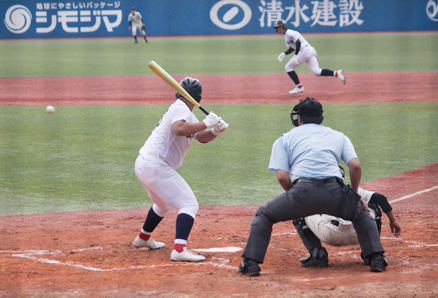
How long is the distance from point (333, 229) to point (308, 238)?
0.21 meters

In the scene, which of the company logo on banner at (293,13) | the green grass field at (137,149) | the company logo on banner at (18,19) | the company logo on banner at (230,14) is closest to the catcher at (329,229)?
the green grass field at (137,149)

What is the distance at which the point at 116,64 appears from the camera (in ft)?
77.5

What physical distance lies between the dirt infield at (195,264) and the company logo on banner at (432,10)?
1235 inches

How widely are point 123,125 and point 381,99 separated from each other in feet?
20.7

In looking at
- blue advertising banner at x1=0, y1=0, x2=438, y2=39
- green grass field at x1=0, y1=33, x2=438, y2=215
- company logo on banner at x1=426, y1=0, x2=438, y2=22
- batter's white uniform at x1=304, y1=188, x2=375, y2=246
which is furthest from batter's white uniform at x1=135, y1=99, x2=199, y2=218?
company logo on banner at x1=426, y1=0, x2=438, y2=22

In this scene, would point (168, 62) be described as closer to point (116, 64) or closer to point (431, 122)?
point (116, 64)

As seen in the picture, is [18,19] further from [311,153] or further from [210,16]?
[311,153]

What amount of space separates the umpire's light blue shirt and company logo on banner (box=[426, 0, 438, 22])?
33738 millimetres

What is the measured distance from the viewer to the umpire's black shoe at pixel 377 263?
446 cm

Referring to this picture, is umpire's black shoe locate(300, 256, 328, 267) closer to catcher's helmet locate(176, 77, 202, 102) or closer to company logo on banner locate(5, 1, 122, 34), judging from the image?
catcher's helmet locate(176, 77, 202, 102)

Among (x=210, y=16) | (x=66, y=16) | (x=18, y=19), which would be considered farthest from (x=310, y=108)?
(x=18, y=19)

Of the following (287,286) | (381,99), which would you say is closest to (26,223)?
(287,286)

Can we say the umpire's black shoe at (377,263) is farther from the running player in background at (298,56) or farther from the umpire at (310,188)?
the running player in background at (298,56)

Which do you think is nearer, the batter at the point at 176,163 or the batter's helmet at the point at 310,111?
the batter's helmet at the point at 310,111
